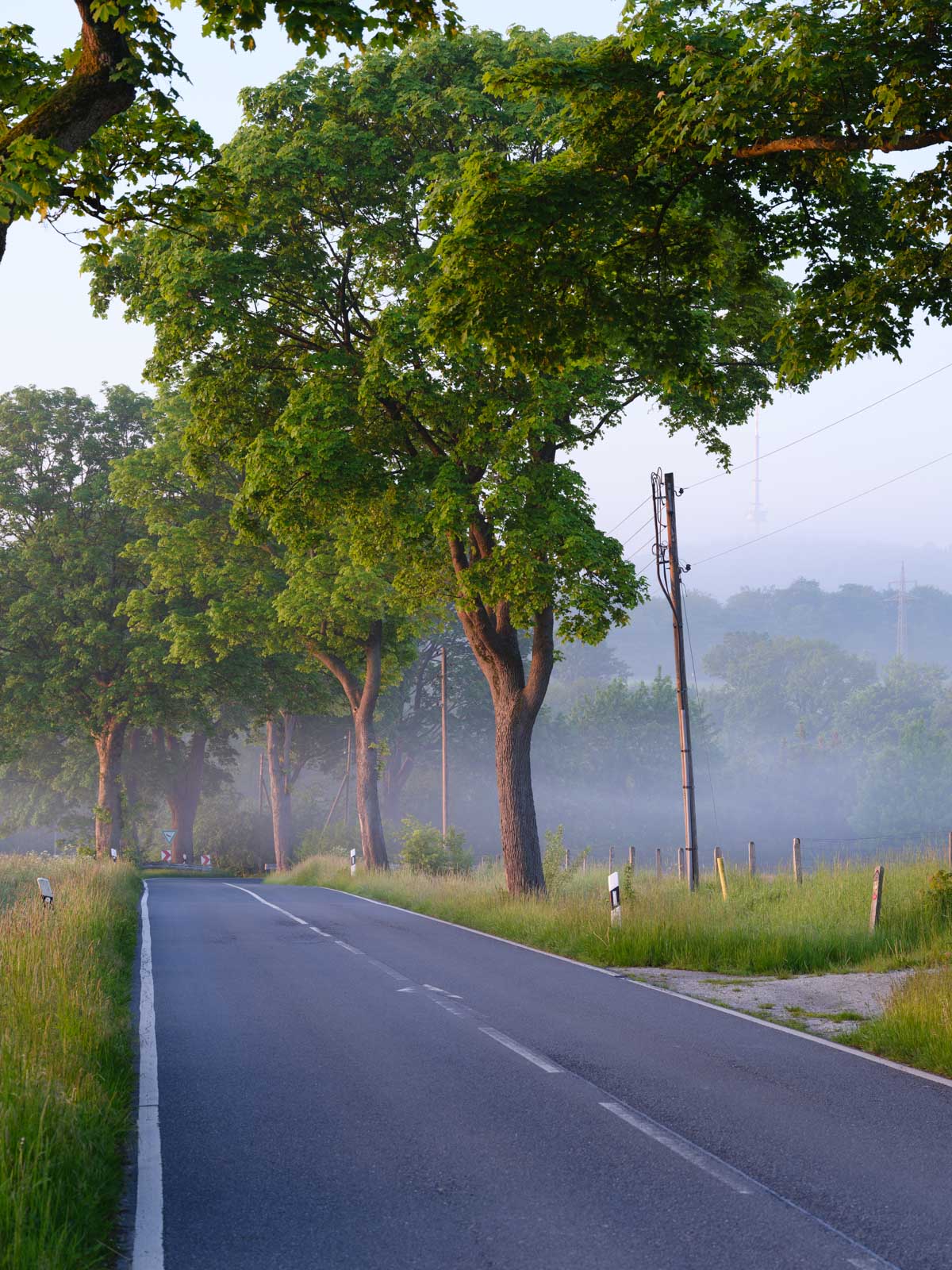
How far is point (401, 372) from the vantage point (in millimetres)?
19094

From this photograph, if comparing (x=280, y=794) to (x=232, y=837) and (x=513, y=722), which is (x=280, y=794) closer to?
(x=232, y=837)

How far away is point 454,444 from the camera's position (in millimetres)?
20297

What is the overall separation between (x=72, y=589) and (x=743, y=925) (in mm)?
31215

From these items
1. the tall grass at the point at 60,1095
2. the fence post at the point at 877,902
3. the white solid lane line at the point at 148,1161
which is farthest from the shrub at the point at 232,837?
the white solid lane line at the point at 148,1161

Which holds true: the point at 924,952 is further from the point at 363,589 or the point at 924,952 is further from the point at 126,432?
the point at 126,432

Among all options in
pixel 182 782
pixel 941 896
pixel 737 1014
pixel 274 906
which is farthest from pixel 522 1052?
pixel 182 782

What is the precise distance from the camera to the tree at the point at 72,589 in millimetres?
39438

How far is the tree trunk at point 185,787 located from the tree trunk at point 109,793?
1031cm

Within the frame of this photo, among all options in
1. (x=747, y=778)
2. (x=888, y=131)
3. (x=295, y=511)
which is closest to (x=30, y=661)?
(x=295, y=511)

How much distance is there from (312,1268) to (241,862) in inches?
2089

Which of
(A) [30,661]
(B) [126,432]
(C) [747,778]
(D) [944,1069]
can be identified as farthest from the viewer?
(C) [747,778]

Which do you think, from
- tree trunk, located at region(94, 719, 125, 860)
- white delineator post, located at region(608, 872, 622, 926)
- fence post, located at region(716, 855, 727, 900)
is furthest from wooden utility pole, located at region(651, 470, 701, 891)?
tree trunk, located at region(94, 719, 125, 860)

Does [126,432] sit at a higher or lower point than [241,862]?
higher

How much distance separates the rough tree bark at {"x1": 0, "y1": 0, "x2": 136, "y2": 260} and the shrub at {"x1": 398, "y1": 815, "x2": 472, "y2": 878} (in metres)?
27.3
